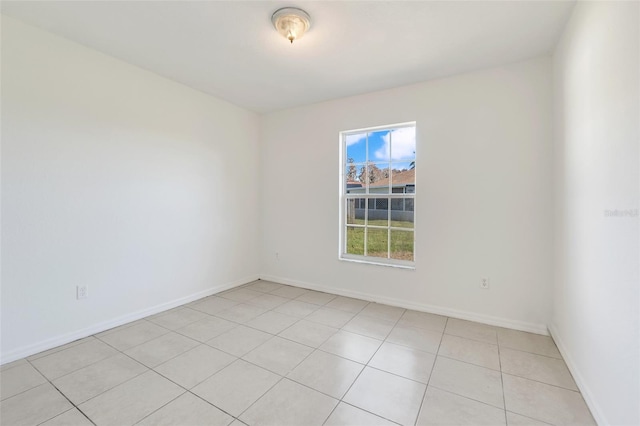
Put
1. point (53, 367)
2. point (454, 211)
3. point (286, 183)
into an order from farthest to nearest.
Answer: point (286, 183) → point (454, 211) → point (53, 367)

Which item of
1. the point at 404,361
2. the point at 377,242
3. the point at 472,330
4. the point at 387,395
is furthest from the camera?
the point at 377,242

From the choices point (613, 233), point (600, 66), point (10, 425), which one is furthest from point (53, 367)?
point (600, 66)

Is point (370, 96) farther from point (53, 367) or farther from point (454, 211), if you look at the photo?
point (53, 367)

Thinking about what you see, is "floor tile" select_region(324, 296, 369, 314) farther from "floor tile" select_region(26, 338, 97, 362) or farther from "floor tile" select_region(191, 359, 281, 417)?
"floor tile" select_region(26, 338, 97, 362)

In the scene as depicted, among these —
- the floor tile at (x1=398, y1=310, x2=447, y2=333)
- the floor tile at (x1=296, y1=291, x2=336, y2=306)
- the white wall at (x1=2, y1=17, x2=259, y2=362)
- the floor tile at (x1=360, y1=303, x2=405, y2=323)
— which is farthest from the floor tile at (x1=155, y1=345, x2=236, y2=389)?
the floor tile at (x1=398, y1=310, x2=447, y2=333)

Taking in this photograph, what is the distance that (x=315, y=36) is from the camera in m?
2.17

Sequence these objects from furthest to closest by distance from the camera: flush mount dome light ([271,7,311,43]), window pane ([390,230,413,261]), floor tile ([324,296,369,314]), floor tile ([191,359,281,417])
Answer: window pane ([390,230,413,261])
floor tile ([324,296,369,314])
flush mount dome light ([271,7,311,43])
floor tile ([191,359,281,417])

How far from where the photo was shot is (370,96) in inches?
129

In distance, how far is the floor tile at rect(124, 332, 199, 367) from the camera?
2055mm

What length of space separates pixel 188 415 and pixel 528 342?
2623 millimetres

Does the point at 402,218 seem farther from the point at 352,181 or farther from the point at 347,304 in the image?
the point at 347,304

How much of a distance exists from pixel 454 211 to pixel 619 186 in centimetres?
153

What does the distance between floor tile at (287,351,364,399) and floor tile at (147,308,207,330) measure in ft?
4.56

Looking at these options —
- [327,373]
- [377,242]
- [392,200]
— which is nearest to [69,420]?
[327,373]
